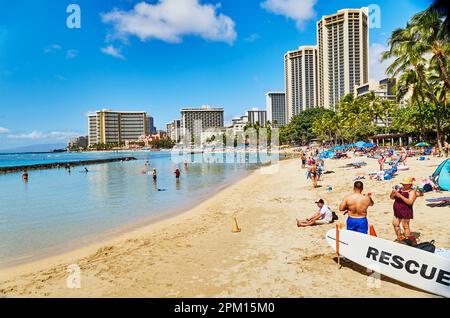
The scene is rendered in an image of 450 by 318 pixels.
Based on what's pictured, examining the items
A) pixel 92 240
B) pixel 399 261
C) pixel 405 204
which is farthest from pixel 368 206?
pixel 92 240

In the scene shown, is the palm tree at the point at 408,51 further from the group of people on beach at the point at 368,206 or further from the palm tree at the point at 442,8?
the group of people on beach at the point at 368,206

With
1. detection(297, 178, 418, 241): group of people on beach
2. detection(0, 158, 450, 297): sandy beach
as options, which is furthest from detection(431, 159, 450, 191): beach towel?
detection(297, 178, 418, 241): group of people on beach

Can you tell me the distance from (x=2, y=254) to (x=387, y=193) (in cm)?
1622

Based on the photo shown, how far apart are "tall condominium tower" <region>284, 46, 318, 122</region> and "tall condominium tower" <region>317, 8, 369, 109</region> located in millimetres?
21266

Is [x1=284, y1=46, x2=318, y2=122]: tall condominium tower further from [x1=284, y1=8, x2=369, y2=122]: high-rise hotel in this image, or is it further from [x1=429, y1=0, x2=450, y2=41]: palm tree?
[x1=429, y1=0, x2=450, y2=41]: palm tree

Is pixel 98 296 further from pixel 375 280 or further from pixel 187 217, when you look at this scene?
pixel 187 217

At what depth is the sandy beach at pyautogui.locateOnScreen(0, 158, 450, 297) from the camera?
244 inches

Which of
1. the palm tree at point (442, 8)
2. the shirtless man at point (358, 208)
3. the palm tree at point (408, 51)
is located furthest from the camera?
the palm tree at point (408, 51)

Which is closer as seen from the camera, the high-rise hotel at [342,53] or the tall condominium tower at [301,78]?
the high-rise hotel at [342,53]

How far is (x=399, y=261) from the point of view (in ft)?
19.0

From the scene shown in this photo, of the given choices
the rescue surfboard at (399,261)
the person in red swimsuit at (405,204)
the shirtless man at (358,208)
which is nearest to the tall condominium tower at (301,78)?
the person in red swimsuit at (405,204)

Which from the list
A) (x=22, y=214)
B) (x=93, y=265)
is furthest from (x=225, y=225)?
(x=22, y=214)

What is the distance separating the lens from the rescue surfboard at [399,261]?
5355mm

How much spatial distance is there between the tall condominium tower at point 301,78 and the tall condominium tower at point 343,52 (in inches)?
837
